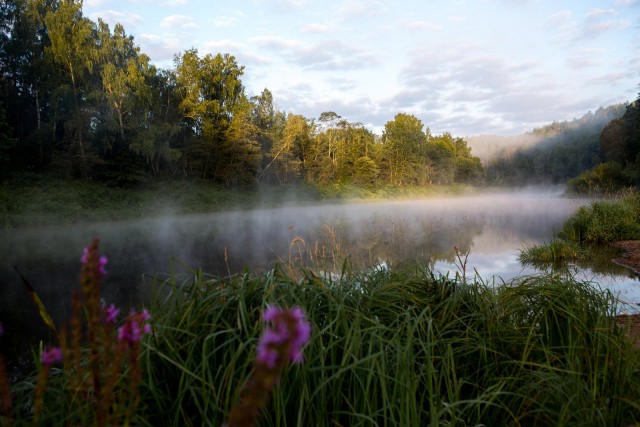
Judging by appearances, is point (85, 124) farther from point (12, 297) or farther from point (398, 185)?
point (398, 185)

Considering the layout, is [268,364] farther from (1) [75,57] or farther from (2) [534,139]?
(2) [534,139]

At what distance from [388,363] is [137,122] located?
27026 millimetres

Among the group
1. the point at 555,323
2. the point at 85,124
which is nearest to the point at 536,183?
the point at 85,124

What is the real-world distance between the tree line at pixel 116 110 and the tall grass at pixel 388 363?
2251 centimetres

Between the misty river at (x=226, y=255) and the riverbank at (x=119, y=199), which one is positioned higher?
the riverbank at (x=119, y=199)

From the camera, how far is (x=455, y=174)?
243 ft

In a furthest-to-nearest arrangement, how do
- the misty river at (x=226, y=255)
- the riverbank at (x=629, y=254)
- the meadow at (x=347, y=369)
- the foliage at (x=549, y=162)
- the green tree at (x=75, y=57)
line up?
the foliage at (x=549, y=162) < the green tree at (x=75, y=57) < the riverbank at (x=629, y=254) < the misty river at (x=226, y=255) < the meadow at (x=347, y=369)

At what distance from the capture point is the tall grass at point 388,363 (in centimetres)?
149

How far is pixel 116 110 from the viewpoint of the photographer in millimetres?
24328

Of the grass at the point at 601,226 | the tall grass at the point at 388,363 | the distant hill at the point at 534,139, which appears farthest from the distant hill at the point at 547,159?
the tall grass at the point at 388,363


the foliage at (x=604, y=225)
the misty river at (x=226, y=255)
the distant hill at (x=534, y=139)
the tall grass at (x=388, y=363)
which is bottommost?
the misty river at (x=226, y=255)

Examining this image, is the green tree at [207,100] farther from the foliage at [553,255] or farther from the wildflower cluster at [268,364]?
the wildflower cluster at [268,364]

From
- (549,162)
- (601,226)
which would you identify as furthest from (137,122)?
(549,162)

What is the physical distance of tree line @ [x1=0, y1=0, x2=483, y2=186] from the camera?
2289cm
